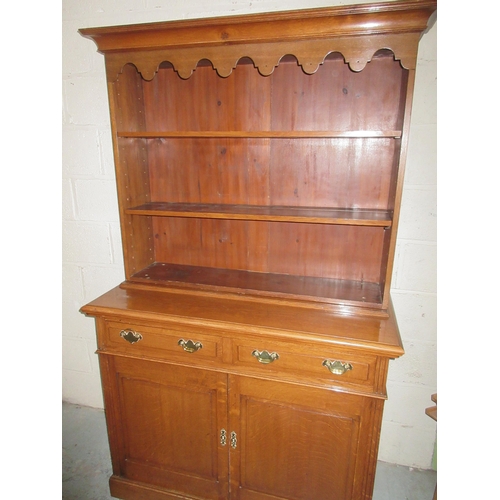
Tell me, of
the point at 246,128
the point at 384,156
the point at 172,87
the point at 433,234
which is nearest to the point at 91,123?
the point at 172,87

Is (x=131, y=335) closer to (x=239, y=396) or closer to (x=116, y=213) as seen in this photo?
(x=239, y=396)

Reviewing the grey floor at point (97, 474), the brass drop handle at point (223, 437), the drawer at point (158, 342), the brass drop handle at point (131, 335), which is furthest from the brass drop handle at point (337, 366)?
the grey floor at point (97, 474)

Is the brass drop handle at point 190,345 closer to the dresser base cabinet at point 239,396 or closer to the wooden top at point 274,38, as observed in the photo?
the dresser base cabinet at point 239,396

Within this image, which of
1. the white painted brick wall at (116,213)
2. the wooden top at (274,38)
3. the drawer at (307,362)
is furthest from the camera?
the white painted brick wall at (116,213)

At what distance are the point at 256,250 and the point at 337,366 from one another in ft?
2.11

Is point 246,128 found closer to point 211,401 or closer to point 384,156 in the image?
point 384,156

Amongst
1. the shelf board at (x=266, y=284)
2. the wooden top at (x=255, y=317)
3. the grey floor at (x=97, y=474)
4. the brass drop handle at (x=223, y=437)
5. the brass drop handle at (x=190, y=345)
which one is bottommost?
the grey floor at (x=97, y=474)

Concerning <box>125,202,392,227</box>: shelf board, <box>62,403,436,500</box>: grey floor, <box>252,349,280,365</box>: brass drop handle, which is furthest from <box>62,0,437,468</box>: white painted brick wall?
<box>252,349,280,365</box>: brass drop handle

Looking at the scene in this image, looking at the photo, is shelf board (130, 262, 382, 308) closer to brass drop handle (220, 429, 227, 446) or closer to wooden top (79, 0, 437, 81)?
brass drop handle (220, 429, 227, 446)

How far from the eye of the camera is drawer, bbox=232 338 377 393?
1.09 m

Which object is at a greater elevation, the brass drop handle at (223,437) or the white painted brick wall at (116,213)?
the white painted brick wall at (116,213)

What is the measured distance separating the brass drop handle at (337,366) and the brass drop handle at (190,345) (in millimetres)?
460

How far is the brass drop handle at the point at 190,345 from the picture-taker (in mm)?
1220

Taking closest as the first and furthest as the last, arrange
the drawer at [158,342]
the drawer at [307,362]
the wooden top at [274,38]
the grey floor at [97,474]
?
the wooden top at [274,38] < the drawer at [307,362] < the drawer at [158,342] < the grey floor at [97,474]
